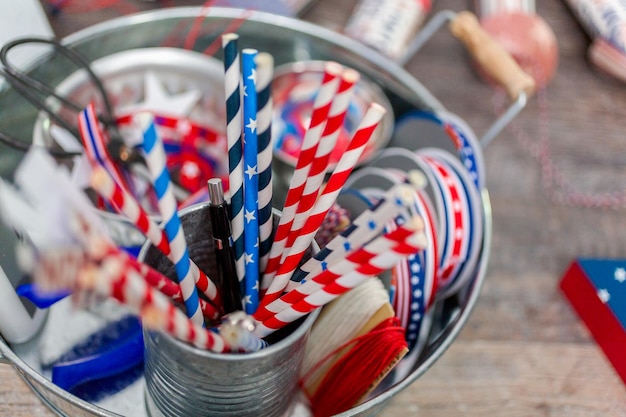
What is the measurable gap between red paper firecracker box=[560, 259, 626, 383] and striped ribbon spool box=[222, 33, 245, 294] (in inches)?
11.5

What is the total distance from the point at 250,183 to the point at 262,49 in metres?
0.33

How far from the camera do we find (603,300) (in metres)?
0.42

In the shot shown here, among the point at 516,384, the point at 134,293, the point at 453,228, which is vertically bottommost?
the point at 516,384

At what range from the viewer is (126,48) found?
0.51m

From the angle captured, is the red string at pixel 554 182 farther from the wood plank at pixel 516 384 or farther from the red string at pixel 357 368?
the red string at pixel 357 368

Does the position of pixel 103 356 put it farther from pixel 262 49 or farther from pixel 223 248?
pixel 262 49

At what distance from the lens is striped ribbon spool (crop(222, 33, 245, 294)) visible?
0.24 m

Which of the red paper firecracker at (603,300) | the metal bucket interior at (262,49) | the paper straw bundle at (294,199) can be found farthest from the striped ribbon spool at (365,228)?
the red paper firecracker at (603,300)

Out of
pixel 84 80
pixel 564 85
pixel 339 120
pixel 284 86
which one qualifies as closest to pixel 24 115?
pixel 84 80

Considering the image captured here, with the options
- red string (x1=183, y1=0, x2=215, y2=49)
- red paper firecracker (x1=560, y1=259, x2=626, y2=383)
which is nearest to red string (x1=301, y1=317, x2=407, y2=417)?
red paper firecracker (x1=560, y1=259, x2=626, y2=383)

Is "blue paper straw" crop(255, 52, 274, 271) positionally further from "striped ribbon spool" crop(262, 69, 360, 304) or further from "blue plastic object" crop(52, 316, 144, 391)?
"blue plastic object" crop(52, 316, 144, 391)

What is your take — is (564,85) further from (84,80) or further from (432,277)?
(84,80)

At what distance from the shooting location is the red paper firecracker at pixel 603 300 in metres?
0.41

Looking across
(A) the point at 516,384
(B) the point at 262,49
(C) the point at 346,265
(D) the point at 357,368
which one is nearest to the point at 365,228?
(C) the point at 346,265
